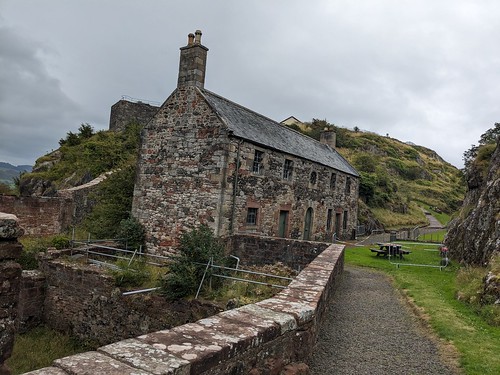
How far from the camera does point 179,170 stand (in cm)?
1661

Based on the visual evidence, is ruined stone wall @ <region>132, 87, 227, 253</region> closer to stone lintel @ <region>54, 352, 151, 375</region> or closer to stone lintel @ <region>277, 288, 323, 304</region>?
stone lintel @ <region>277, 288, 323, 304</region>

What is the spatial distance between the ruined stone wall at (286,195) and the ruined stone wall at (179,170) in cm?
83

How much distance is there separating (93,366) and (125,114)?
137 ft

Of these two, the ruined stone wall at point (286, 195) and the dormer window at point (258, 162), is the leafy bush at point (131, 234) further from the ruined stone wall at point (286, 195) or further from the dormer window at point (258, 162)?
the dormer window at point (258, 162)

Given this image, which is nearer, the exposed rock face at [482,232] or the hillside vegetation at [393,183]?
the exposed rock face at [482,232]

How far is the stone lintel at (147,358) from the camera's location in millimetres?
2502

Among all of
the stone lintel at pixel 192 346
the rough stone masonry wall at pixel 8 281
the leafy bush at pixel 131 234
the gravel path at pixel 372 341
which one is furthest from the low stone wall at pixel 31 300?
the stone lintel at pixel 192 346

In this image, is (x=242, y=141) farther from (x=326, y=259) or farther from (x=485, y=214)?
(x=485, y=214)

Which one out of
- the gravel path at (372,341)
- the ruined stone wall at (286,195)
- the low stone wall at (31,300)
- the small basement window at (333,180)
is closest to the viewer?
the gravel path at (372,341)

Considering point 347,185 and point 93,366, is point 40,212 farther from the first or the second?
point 347,185

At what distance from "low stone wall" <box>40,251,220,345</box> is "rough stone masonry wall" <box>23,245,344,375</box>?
5085mm

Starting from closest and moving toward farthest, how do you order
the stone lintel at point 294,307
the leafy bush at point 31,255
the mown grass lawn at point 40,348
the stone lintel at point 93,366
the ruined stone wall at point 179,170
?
the stone lintel at point 93,366 → the stone lintel at point 294,307 → the mown grass lawn at point 40,348 → the leafy bush at point 31,255 → the ruined stone wall at point 179,170

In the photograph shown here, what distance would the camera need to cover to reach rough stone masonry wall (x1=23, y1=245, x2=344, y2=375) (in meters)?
2.51

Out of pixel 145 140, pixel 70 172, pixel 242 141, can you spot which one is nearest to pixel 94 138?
pixel 70 172
